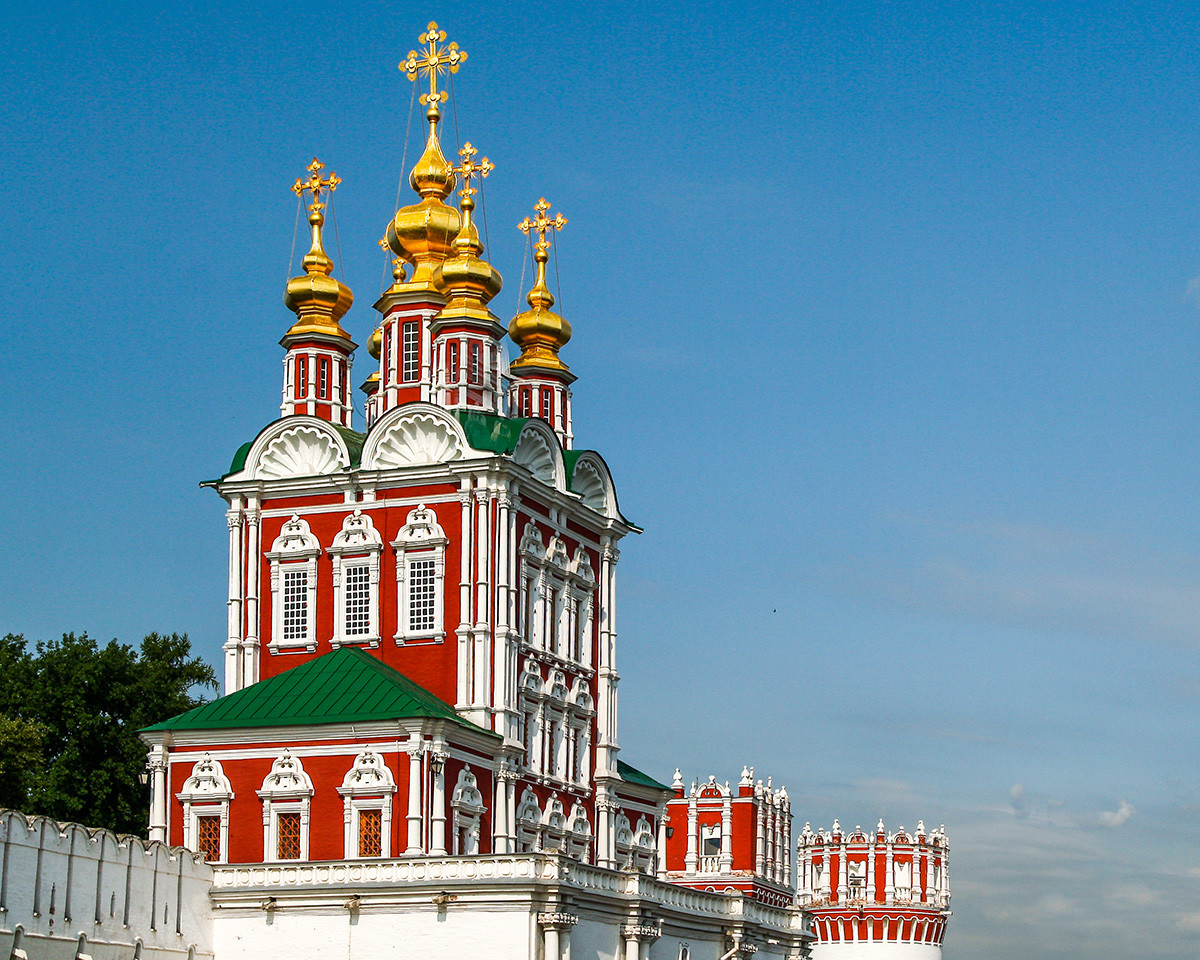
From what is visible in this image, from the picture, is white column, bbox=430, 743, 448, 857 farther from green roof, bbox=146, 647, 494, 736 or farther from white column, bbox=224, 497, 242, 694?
white column, bbox=224, 497, 242, 694

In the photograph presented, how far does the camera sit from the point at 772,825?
71938 millimetres

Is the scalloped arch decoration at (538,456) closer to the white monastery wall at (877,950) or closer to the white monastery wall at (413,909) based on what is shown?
the white monastery wall at (413,909)

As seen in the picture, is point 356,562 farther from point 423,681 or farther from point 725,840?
point 725,840

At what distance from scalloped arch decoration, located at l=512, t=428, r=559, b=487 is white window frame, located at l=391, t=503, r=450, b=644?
286 cm

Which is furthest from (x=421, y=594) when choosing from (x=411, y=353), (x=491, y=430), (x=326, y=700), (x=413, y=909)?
(x=413, y=909)

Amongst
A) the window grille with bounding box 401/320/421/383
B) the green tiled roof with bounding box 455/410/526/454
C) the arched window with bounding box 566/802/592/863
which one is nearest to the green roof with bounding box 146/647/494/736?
the green tiled roof with bounding box 455/410/526/454

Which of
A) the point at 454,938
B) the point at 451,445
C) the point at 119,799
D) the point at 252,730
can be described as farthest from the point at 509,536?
the point at 119,799

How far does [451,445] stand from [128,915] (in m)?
13.4

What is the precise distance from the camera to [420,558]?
46.8 metres

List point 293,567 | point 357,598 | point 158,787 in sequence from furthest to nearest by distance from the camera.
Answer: point 293,567
point 357,598
point 158,787

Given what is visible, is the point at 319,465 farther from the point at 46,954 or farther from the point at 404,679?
the point at 46,954

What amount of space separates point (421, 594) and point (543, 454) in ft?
16.5

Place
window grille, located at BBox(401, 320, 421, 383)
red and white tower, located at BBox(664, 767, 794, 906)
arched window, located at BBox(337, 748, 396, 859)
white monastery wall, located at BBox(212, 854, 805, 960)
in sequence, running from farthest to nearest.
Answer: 1. red and white tower, located at BBox(664, 767, 794, 906)
2. window grille, located at BBox(401, 320, 421, 383)
3. arched window, located at BBox(337, 748, 396, 859)
4. white monastery wall, located at BBox(212, 854, 805, 960)

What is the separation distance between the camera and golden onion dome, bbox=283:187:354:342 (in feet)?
169
